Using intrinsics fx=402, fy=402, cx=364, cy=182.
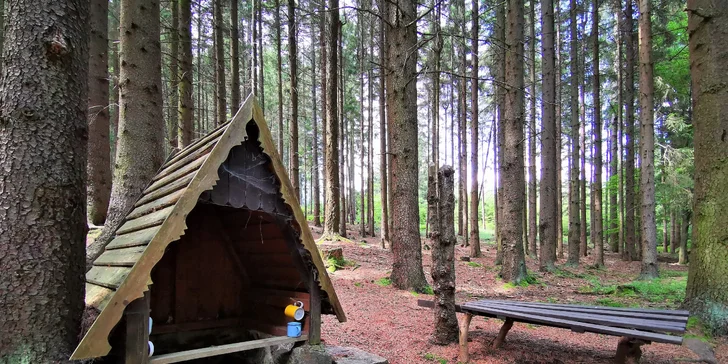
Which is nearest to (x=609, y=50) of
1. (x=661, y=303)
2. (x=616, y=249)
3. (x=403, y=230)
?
(x=616, y=249)

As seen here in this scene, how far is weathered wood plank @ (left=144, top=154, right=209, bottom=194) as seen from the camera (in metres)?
3.48

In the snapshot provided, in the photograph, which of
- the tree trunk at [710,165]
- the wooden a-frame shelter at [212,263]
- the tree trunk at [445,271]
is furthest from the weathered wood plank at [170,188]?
the tree trunk at [710,165]

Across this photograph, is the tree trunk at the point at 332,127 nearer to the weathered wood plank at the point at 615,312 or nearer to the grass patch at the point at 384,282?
the grass patch at the point at 384,282

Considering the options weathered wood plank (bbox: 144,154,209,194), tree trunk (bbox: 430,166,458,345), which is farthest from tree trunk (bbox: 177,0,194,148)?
tree trunk (bbox: 430,166,458,345)

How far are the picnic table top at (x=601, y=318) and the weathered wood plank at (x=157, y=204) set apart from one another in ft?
12.5

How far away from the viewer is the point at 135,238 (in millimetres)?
3459

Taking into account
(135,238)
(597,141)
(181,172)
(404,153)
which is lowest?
(135,238)

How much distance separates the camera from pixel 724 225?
5836 mm

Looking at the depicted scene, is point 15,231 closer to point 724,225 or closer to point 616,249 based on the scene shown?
point 724,225

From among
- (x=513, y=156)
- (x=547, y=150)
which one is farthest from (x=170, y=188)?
(x=547, y=150)

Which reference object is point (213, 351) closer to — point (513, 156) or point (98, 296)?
point (98, 296)

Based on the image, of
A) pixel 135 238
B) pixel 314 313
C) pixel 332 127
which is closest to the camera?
pixel 135 238

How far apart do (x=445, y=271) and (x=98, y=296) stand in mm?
4054

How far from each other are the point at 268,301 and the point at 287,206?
1753mm
